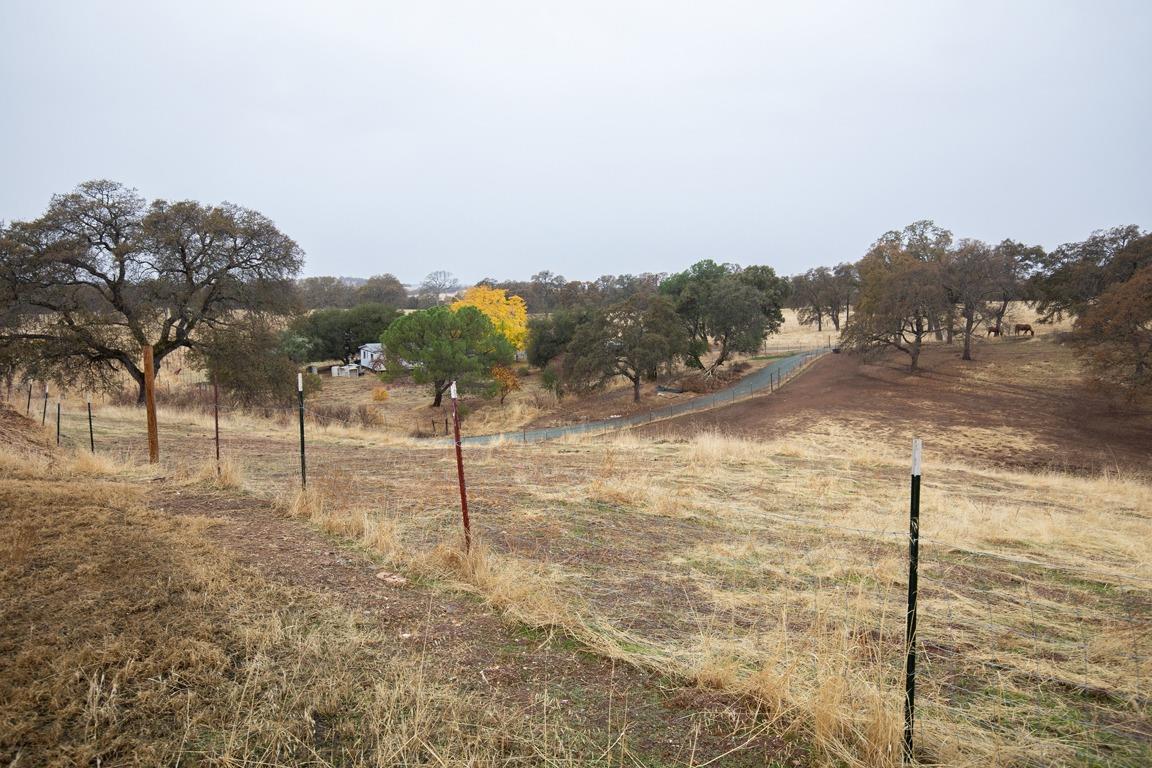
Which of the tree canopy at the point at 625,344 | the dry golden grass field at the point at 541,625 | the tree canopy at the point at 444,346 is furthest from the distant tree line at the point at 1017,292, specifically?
the tree canopy at the point at 444,346

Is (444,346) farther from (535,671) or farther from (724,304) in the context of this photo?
(535,671)

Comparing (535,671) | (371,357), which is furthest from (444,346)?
(535,671)

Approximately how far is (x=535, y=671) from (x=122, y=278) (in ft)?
87.1

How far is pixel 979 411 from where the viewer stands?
32062 mm

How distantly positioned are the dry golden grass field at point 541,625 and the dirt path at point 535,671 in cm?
2

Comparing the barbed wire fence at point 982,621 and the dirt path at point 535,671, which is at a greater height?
the dirt path at point 535,671

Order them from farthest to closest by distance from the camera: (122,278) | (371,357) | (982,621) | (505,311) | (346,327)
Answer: (346,327), (505,311), (371,357), (122,278), (982,621)

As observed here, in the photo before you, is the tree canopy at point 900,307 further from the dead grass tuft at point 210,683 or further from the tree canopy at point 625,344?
the dead grass tuft at point 210,683

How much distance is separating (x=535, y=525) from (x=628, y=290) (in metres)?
91.4

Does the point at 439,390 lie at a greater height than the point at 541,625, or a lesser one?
lesser

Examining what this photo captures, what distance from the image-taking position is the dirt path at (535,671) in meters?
3.31

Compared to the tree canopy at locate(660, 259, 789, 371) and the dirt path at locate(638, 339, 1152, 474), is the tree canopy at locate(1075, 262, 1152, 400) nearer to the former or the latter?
the dirt path at locate(638, 339, 1152, 474)

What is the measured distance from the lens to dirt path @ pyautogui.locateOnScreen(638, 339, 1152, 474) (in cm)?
2567

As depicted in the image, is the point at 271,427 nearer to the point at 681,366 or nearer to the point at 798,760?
the point at 798,760
